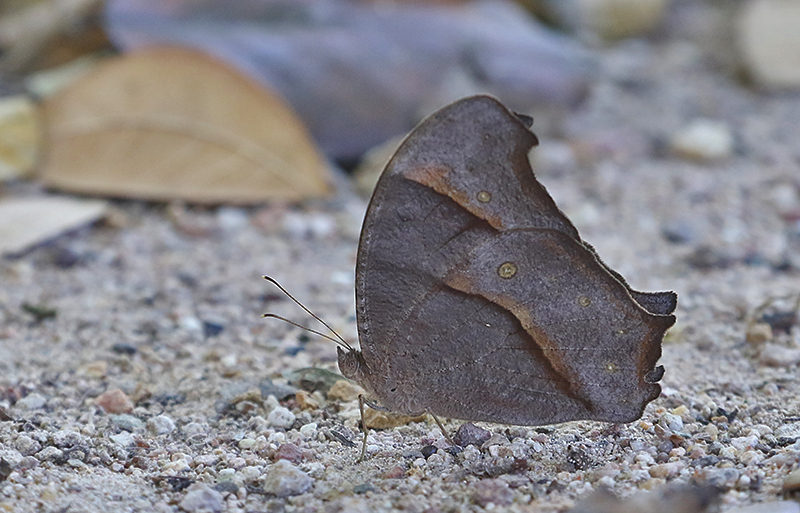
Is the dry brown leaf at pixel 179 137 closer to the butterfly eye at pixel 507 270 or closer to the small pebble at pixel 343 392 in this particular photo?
the small pebble at pixel 343 392

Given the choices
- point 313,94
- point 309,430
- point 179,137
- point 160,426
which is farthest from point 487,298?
point 313,94

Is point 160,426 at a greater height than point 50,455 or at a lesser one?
greater

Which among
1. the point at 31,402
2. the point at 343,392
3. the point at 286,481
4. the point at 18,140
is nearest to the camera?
the point at 286,481

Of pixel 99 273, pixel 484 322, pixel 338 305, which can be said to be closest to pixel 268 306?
pixel 338 305

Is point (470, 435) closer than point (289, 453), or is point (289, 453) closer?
point (289, 453)

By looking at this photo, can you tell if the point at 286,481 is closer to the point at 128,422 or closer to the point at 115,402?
the point at 128,422

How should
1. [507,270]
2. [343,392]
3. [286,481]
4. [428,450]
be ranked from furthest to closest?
[343,392] < [428,450] < [507,270] < [286,481]

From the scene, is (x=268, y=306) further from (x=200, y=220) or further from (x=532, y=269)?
(x=532, y=269)
